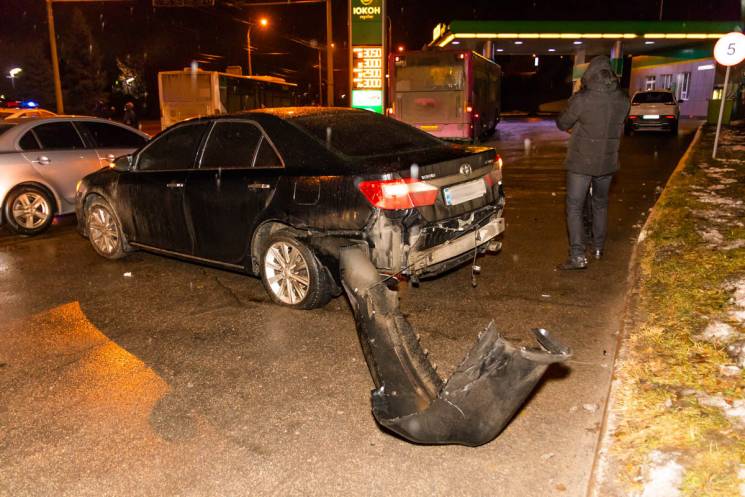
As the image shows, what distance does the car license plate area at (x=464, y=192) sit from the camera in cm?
498

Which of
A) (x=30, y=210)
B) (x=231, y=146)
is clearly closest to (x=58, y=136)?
(x=30, y=210)

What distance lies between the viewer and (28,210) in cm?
875

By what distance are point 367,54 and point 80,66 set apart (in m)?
67.7

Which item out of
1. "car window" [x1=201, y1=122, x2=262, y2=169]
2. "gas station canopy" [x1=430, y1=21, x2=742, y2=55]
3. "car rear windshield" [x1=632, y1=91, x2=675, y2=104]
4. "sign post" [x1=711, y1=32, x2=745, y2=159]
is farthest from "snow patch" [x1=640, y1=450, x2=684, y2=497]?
"gas station canopy" [x1=430, y1=21, x2=742, y2=55]

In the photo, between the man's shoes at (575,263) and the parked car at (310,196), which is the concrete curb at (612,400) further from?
the parked car at (310,196)

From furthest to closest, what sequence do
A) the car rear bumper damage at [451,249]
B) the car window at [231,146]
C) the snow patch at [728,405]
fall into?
the car window at [231,146], the car rear bumper damage at [451,249], the snow patch at [728,405]

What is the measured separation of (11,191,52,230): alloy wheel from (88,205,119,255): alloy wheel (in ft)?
6.37

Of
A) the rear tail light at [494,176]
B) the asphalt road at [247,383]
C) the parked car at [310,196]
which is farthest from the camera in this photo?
the rear tail light at [494,176]

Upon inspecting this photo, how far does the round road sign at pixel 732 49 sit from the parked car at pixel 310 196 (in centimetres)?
1176

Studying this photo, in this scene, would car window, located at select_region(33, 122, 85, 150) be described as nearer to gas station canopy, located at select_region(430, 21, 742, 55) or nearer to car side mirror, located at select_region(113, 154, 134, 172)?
car side mirror, located at select_region(113, 154, 134, 172)

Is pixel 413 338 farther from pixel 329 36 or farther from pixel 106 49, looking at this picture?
pixel 106 49

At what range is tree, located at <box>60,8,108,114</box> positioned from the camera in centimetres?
7694

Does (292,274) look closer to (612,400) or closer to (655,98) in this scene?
(612,400)

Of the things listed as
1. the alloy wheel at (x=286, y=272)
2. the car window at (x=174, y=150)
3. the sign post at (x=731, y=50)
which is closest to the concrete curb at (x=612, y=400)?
the alloy wheel at (x=286, y=272)
